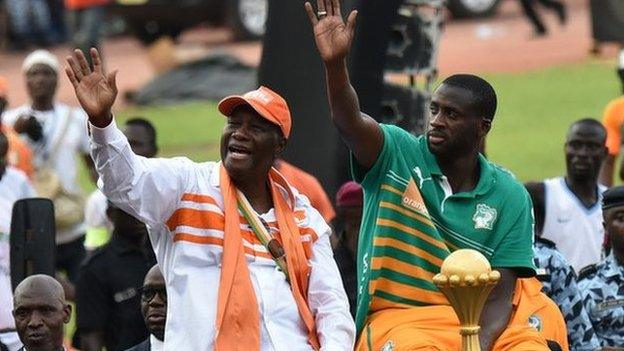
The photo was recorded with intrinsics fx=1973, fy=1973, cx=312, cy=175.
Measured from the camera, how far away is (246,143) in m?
7.63

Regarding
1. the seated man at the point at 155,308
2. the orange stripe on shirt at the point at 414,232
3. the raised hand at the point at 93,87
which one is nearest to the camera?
the raised hand at the point at 93,87

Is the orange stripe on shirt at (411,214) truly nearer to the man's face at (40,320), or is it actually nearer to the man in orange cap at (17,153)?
the man's face at (40,320)

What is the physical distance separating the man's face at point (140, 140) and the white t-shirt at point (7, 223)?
2.19 ft

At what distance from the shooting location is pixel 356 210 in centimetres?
1030

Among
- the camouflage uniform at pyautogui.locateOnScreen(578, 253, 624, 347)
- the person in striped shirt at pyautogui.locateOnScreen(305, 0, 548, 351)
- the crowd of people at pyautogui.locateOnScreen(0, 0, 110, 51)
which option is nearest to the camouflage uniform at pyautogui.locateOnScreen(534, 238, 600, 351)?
the camouflage uniform at pyautogui.locateOnScreen(578, 253, 624, 347)

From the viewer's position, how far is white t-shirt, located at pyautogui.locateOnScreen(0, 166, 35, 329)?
10.0 meters

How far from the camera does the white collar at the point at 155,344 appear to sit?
835cm

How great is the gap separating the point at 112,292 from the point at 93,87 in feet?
10.1

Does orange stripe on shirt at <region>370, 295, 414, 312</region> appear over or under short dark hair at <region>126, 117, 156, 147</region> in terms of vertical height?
over

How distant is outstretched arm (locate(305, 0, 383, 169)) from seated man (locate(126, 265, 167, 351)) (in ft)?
3.99

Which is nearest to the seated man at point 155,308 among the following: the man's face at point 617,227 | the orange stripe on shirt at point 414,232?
the orange stripe on shirt at point 414,232

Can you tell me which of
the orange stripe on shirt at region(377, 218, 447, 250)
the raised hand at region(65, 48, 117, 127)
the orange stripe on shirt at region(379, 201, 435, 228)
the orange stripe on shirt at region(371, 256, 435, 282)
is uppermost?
the raised hand at region(65, 48, 117, 127)

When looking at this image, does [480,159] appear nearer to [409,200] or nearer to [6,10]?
[409,200]

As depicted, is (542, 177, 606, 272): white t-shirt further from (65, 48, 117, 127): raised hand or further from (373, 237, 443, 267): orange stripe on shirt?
(65, 48, 117, 127): raised hand
